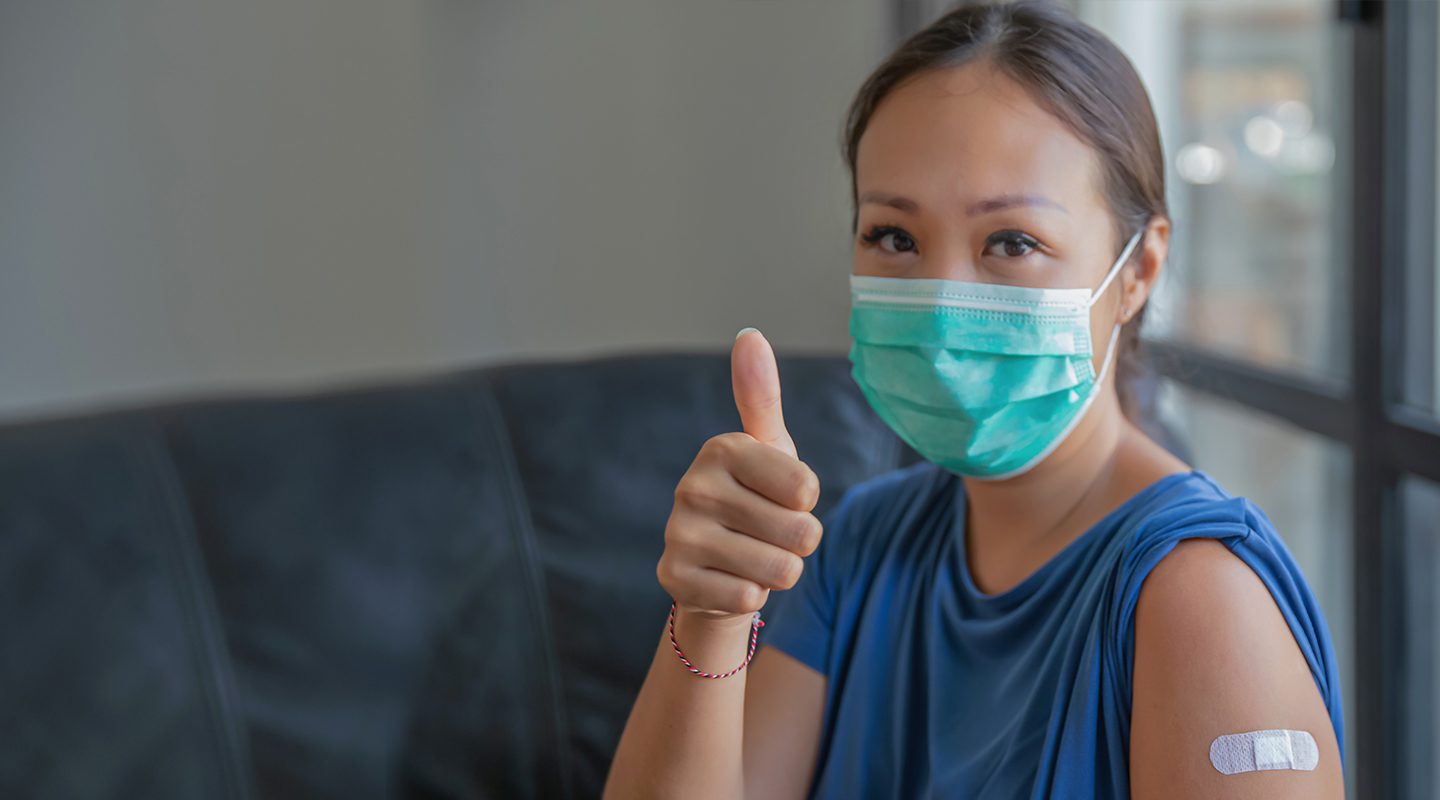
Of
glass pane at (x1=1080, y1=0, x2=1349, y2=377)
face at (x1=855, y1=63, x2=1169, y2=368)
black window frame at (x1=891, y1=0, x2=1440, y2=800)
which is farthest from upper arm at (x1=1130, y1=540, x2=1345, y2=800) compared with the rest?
glass pane at (x1=1080, y1=0, x2=1349, y2=377)

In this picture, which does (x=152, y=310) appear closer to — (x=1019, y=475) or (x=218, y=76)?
(x=218, y=76)

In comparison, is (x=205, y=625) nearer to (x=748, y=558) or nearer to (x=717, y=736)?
(x=717, y=736)

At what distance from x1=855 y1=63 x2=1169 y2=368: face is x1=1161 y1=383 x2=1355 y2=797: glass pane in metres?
0.81

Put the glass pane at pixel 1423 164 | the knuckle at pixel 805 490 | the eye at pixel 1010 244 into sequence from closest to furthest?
the knuckle at pixel 805 490
the eye at pixel 1010 244
the glass pane at pixel 1423 164

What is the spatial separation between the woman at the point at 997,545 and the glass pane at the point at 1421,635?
1.74 feet

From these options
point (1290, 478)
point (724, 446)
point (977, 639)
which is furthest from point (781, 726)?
point (1290, 478)

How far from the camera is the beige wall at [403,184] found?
247 cm

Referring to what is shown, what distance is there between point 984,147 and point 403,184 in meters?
2.51

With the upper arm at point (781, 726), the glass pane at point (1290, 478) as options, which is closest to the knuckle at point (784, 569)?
the upper arm at point (781, 726)

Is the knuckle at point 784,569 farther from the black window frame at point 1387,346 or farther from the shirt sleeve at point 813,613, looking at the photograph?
the black window frame at point 1387,346

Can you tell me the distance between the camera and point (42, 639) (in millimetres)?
988

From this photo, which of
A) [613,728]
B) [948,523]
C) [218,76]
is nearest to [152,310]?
[218,76]

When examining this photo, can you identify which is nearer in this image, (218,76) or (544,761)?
(544,761)

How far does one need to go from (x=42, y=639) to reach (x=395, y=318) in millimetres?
2172
